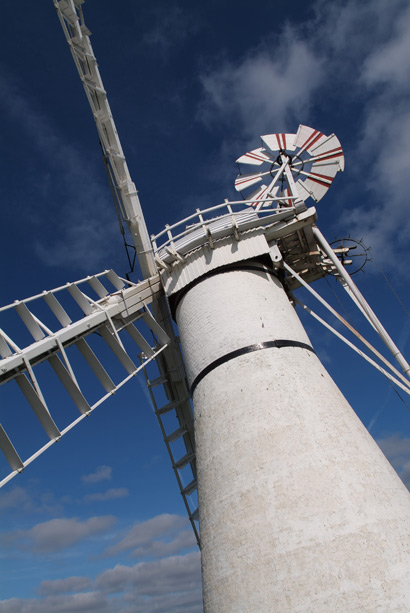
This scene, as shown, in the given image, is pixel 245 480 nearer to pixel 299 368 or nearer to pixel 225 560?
pixel 225 560

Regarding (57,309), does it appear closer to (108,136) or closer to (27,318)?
(27,318)

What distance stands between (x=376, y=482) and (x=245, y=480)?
85.6 inches

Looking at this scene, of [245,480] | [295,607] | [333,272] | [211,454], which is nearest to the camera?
[295,607]

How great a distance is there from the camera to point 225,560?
22.6ft

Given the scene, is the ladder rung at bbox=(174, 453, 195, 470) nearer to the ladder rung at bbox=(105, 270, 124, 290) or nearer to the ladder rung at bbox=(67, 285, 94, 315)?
the ladder rung at bbox=(67, 285, 94, 315)

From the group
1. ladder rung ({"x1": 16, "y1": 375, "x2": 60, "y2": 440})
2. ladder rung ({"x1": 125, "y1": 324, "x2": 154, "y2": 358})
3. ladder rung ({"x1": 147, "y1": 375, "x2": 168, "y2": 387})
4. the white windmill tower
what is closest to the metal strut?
the white windmill tower

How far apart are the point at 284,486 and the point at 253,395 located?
1820 mm

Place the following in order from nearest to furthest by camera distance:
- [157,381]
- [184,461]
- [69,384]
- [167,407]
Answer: [69,384], [184,461], [167,407], [157,381]

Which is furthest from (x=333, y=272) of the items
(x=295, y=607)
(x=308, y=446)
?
(x=295, y=607)

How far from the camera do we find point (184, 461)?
12023 mm

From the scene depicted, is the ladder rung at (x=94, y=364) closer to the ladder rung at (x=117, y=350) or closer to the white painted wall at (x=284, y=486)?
the ladder rung at (x=117, y=350)

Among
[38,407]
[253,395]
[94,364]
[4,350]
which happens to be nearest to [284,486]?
[253,395]

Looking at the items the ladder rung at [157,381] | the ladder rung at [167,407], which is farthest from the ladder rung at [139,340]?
the ladder rung at [167,407]

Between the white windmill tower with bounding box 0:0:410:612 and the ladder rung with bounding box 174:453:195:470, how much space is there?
0.03m
